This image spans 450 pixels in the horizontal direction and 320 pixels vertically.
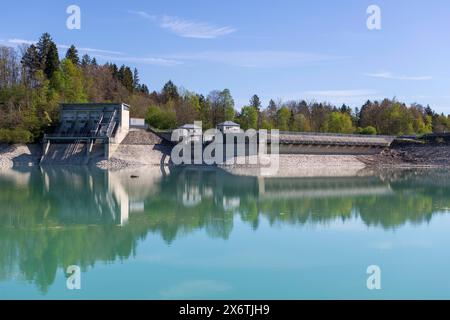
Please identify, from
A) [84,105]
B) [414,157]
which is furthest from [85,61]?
[414,157]

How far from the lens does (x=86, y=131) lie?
52094mm

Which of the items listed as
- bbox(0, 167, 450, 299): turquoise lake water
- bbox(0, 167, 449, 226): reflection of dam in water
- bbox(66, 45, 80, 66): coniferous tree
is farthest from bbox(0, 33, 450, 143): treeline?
bbox(0, 167, 450, 299): turquoise lake water

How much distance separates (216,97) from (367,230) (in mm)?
62608

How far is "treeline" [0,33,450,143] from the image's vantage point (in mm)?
53906

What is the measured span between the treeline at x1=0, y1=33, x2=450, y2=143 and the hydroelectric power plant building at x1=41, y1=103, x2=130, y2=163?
184 cm

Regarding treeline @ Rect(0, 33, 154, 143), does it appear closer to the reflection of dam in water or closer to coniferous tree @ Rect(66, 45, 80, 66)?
coniferous tree @ Rect(66, 45, 80, 66)

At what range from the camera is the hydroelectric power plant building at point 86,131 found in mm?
48844

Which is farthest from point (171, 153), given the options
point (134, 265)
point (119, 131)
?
point (134, 265)

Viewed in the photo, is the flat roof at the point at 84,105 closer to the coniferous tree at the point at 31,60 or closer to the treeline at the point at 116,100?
the treeline at the point at 116,100

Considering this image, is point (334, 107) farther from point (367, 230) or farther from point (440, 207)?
point (367, 230)

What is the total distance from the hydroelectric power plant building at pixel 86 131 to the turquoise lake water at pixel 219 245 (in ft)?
77.3

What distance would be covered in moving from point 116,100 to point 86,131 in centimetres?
2055

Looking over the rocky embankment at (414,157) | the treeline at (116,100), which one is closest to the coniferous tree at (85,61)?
the treeline at (116,100)
